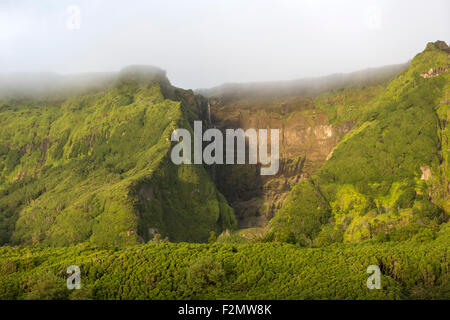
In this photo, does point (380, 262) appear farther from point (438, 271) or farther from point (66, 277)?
point (66, 277)

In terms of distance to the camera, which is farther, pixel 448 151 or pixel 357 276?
pixel 448 151

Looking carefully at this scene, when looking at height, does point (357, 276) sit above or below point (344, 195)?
above
